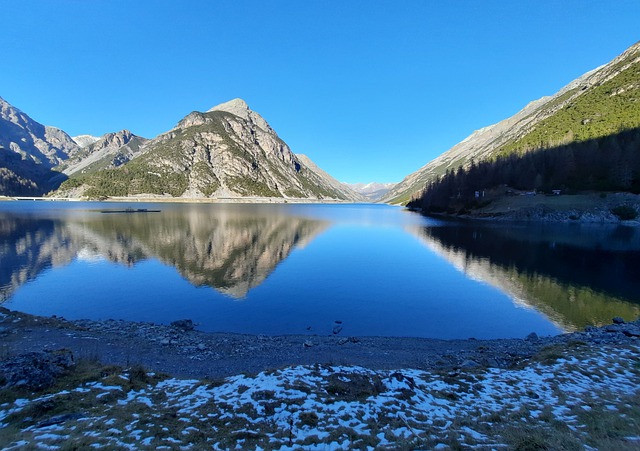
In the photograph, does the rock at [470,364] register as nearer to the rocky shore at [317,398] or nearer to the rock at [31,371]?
the rocky shore at [317,398]

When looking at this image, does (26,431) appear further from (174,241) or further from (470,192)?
(470,192)

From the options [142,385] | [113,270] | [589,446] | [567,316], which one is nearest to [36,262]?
[113,270]

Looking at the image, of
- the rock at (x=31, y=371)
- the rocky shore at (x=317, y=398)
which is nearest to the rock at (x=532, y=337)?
the rocky shore at (x=317, y=398)

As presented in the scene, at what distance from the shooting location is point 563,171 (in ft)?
416

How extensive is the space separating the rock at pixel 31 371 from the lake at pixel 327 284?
11917mm

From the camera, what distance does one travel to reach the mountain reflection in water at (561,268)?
2831 cm

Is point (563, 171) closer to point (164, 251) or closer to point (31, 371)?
point (164, 251)

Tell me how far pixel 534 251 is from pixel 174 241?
227ft

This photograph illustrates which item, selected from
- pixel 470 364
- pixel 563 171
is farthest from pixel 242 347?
pixel 563 171

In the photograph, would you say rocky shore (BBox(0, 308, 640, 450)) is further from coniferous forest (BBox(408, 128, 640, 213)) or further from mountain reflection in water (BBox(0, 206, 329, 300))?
coniferous forest (BBox(408, 128, 640, 213))

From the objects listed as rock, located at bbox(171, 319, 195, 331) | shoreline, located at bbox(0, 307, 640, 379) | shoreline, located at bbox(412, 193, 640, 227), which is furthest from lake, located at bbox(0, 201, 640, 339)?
shoreline, located at bbox(412, 193, 640, 227)

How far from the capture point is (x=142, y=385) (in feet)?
39.5

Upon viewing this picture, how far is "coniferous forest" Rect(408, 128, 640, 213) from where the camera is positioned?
369 feet

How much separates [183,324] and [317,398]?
1586 centimetres
